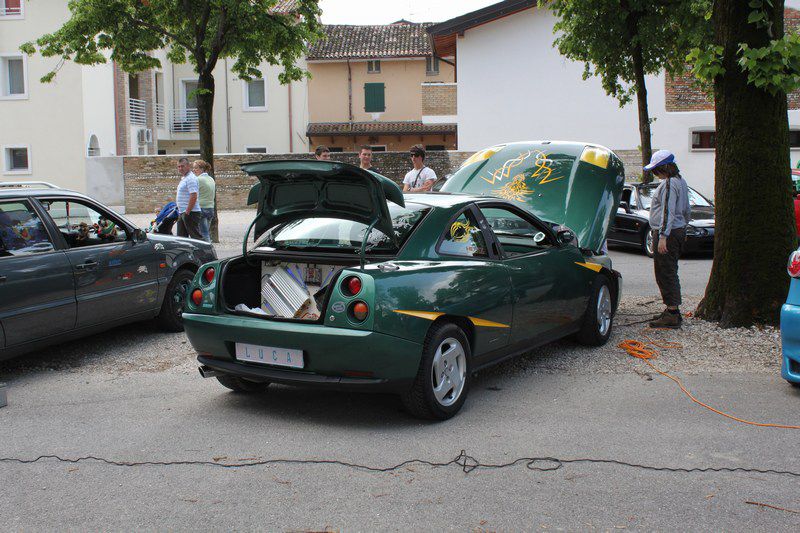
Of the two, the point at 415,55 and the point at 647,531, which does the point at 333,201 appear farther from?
the point at 415,55

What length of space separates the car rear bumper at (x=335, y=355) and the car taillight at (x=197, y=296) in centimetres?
46

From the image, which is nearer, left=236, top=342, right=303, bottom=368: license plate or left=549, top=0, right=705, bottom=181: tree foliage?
left=236, top=342, right=303, bottom=368: license plate

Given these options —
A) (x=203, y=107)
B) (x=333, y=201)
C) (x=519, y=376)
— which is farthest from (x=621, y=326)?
(x=203, y=107)

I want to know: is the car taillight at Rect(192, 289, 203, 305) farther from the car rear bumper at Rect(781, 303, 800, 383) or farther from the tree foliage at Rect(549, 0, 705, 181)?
the tree foliage at Rect(549, 0, 705, 181)

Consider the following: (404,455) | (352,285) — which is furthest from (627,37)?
(404,455)

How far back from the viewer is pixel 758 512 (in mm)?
4008

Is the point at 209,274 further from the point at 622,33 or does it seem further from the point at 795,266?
the point at 622,33

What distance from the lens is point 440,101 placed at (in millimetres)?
33531

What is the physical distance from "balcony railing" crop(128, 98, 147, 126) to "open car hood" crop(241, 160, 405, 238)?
37.2 meters

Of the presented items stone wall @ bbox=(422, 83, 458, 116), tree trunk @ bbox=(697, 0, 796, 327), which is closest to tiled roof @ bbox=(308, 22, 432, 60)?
stone wall @ bbox=(422, 83, 458, 116)

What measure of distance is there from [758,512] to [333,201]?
11.1 ft

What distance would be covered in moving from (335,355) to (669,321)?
4594mm

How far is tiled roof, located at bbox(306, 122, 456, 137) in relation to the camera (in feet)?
153

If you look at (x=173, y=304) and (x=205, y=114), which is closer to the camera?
(x=173, y=304)
